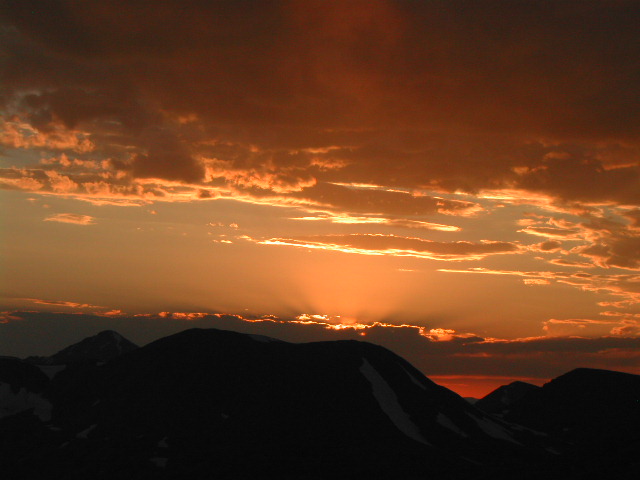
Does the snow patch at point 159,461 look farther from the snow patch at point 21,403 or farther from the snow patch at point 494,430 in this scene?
the snow patch at point 494,430

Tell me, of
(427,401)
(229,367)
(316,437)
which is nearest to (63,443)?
(229,367)

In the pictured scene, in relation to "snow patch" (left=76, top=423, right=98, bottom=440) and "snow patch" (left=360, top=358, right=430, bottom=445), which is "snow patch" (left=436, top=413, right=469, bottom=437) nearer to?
"snow patch" (left=360, top=358, right=430, bottom=445)

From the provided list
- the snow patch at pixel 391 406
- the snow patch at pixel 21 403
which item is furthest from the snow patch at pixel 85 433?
the snow patch at pixel 391 406

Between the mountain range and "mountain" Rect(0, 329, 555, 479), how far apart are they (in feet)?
1.32

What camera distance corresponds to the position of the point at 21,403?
195250 mm

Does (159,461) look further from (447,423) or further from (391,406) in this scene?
(447,423)

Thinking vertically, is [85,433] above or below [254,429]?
below

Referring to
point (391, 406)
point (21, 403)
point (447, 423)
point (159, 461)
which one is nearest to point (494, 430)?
point (447, 423)

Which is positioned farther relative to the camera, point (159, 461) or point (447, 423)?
point (447, 423)

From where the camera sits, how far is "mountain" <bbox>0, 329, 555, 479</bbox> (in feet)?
486

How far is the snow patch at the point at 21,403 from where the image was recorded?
18900 cm

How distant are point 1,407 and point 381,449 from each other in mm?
106936

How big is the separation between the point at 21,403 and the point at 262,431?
7722cm

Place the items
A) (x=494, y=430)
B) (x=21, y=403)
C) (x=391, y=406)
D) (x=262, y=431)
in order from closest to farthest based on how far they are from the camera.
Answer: (x=262, y=431) < (x=391, y=406) < (x=494, y=430) < (x=21, y=403)
